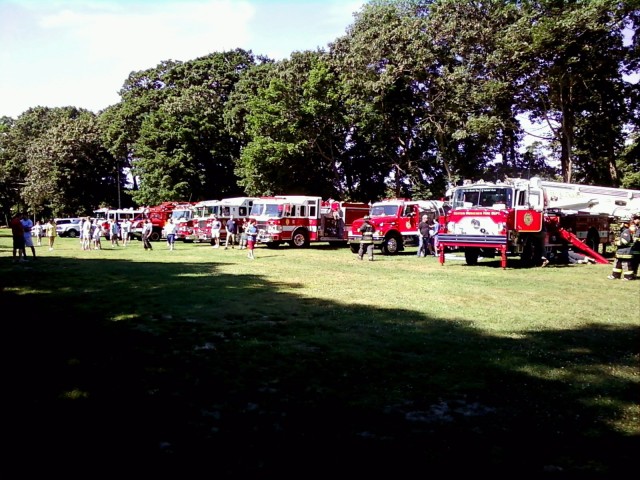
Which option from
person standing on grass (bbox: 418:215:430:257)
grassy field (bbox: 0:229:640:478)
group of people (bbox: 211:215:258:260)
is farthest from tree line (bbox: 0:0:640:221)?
grassy field (bbox: 0:229:640:478)

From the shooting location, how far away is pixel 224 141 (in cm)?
4806

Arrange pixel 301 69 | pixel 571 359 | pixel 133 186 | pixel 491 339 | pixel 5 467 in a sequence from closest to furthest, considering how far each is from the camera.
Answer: pixel 5 467 < pixel 571 359 < pixel 491 339 < pixel 301 69 < pixel 133 186

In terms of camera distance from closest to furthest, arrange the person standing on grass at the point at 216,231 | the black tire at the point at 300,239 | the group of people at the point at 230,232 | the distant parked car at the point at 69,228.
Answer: the black tire at the point at 300,239, the group of people at the point at 230,232, the person standing on grass at the point at 216,231, the distant parked car at the point at 69,228

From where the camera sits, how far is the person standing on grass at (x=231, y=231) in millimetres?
30031

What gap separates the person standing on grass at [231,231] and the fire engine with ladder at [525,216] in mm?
13980

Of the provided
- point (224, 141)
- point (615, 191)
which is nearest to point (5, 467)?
point (615, 191)

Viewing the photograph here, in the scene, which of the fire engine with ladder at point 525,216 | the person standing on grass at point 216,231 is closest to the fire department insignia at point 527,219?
the fire engine with ladder at point 525,216

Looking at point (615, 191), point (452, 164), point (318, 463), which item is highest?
point (452, 164)

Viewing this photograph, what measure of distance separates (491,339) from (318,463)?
4.63m

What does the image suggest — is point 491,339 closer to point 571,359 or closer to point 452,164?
point 571,359

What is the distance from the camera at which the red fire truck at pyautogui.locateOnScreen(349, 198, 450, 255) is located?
2545cm

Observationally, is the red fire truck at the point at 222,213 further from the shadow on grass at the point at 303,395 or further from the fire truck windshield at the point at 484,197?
the shadow on grass at the point at 303,395

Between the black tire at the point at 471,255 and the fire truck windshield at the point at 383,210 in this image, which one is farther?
the fire truck windshield at the point at 383,210

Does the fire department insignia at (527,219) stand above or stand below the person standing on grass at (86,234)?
above
